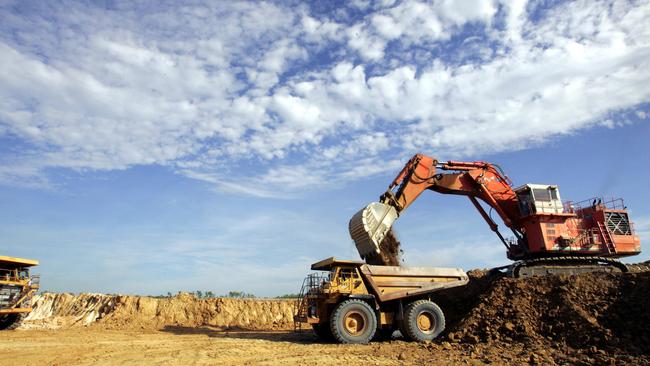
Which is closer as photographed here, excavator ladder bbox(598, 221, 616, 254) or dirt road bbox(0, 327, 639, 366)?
dirt road bbox(0, 327, 639, 366)

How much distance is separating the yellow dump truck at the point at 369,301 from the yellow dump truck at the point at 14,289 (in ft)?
38.7

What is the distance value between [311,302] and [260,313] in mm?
11048

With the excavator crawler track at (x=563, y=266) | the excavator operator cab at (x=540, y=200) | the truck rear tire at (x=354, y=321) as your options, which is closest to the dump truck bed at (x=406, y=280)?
the truck rear tire at (x=354, y=321)

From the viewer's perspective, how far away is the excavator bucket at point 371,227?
14.8 meters

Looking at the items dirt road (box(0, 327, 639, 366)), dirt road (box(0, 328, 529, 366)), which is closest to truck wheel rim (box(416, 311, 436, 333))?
dirt road (box(0, 327, 639, 366))

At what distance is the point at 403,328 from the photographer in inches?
546

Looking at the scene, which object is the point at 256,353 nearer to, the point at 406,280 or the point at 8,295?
the point at 406,280

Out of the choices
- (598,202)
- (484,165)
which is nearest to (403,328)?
(484,165)

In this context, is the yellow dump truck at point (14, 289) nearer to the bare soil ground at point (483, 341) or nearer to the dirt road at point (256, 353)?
the bare soil ground at point (483, 341)

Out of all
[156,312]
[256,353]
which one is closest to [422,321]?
[256,353]

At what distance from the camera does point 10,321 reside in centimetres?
1792

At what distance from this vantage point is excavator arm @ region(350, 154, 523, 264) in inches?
588

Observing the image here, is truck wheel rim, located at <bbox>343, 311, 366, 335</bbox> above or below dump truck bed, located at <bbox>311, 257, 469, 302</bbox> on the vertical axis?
below

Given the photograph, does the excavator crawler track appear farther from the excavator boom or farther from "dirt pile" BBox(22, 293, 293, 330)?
"dirt pile" BBox(22, 293, 293, 330)
